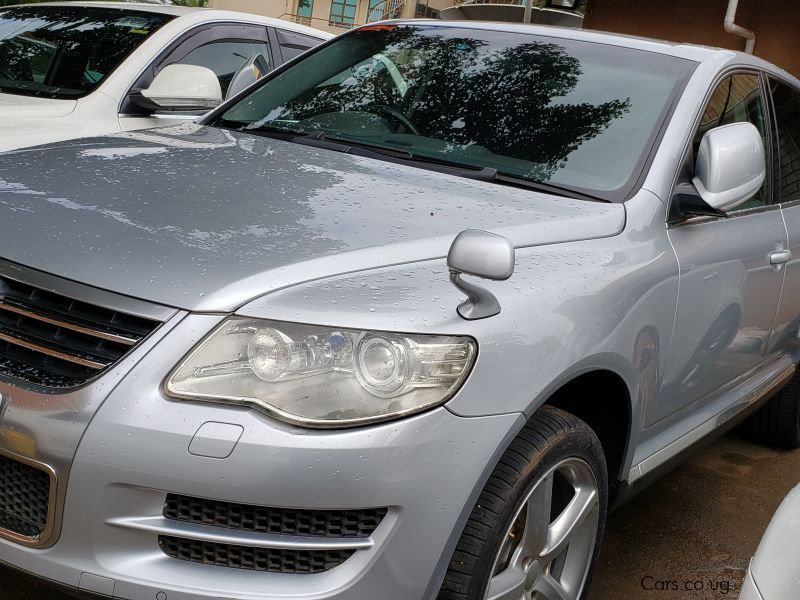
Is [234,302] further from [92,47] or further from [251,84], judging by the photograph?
[92,47]

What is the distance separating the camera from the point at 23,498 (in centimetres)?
199

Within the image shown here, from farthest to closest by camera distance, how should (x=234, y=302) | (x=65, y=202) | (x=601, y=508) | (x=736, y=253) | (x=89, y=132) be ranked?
(x=89, y=132)
(x=736, y=253)
(x=601, y=508)
(x=65, y=202)
(x=234, y=302)

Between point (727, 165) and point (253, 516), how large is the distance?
1.78 meters

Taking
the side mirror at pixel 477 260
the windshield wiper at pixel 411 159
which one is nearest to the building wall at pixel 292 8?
the windshield wiper at pixel 411 159

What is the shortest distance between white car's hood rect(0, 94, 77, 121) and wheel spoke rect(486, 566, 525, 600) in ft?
10.2

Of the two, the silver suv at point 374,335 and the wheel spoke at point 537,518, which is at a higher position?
the silver suv at point 374,335

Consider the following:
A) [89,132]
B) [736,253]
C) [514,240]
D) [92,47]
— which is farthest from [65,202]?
[92,47]

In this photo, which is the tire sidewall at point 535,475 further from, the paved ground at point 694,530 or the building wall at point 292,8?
the building wall at point 292,8

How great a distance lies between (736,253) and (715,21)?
964cm

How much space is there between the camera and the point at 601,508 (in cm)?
263

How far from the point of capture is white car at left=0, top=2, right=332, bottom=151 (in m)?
4.37

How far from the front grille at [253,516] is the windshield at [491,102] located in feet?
4.46

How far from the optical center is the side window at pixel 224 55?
5312mm

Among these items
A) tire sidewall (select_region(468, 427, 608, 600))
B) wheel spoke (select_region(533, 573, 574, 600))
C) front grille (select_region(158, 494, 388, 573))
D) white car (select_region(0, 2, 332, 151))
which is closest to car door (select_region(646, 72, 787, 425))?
tire sidewall (select_region(468, 427, 608, 600))
